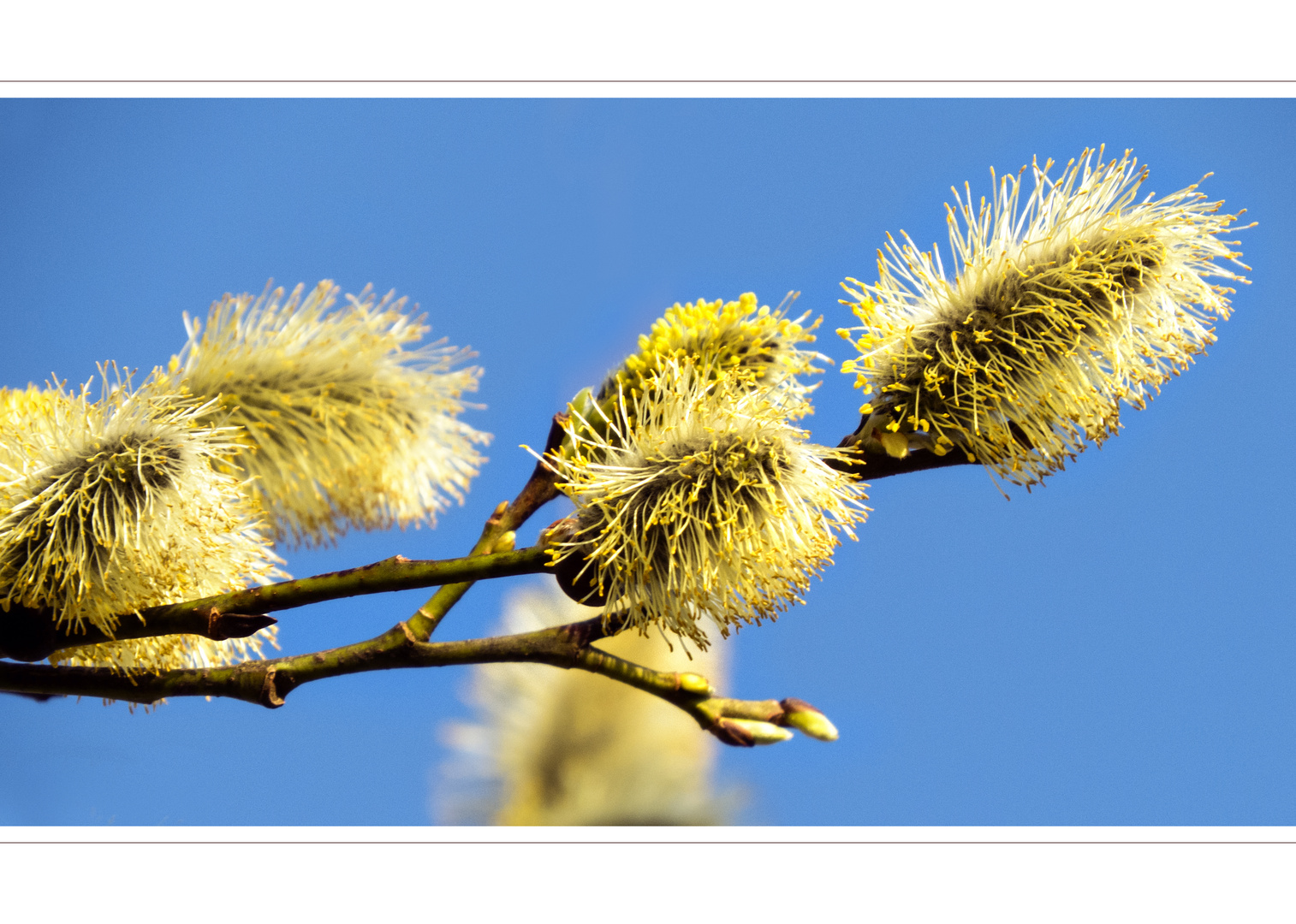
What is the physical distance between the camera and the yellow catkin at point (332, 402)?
671 millimetres

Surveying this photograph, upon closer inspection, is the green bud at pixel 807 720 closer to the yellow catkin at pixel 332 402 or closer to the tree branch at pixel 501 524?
the tree branch at pixel 501 524

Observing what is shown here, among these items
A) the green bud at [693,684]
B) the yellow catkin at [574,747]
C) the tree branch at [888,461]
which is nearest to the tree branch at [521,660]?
the green bud at [693,684]

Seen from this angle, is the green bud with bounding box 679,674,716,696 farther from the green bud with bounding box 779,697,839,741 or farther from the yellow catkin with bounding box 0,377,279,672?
the yellow catkin with bounding box 0,377,279,672

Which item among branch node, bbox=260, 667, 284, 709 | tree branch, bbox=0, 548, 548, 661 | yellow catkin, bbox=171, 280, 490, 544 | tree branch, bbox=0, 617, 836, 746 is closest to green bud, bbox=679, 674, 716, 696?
tree branch, bbox=0, 617, 836, 746

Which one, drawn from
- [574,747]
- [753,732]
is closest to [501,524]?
[753,732]

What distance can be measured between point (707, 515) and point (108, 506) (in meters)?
0.34

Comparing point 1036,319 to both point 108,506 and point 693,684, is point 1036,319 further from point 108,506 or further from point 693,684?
point 108,506

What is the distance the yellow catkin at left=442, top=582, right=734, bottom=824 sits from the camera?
3.05 ft

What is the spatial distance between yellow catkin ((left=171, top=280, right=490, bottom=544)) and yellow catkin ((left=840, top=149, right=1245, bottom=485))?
1.24 feet
